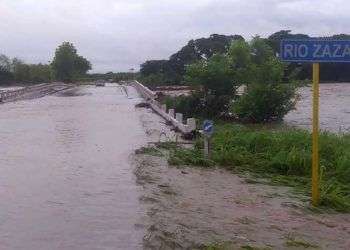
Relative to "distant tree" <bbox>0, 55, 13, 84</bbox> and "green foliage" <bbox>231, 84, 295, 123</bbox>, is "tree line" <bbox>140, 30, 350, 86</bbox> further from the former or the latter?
"green foliage" <bbox>231, 84, 295, 123</bbox>

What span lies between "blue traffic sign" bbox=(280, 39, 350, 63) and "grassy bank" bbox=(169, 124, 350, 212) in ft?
8.31

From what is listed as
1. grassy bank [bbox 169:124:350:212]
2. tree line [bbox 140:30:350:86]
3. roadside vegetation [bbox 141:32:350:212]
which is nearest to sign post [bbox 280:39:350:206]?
grassy bank [bbox 169:124:350:212]

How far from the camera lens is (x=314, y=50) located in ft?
32.3

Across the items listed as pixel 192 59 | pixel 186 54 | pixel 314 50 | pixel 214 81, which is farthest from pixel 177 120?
pixel 186 54

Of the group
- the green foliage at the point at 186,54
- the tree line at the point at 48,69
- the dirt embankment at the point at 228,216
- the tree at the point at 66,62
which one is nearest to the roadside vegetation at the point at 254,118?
the dirt embankment at the point at 228,216

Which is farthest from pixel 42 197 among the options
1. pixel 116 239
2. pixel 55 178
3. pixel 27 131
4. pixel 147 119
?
pixel 147 119

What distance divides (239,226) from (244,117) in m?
20.4

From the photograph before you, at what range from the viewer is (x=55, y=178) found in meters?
12.3

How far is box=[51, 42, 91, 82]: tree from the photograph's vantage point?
140 meters

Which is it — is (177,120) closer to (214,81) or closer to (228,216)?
(214,81)

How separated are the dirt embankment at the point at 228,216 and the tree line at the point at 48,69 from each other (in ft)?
385

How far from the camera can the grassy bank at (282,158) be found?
13250 millimetres

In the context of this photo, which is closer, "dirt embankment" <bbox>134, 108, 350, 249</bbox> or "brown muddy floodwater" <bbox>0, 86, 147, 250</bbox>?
"brown muddy floodwater" <bbox>0, 86, 147, 250</bbox>

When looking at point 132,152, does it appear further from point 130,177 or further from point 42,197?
point 42,197
